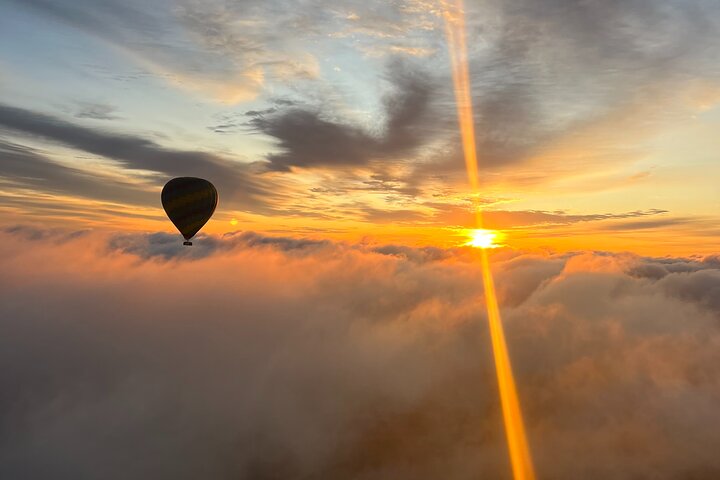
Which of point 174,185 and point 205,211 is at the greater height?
point 174,185
